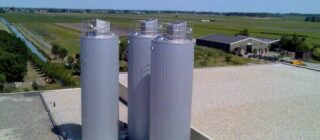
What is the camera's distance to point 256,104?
15.8 metres

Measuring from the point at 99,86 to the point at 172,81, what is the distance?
2806 millimetres

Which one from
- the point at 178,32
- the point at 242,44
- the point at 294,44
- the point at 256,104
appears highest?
the point at 178,32

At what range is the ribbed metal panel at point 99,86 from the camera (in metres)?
11.4

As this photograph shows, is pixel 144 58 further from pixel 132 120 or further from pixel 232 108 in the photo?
pixel 232 108

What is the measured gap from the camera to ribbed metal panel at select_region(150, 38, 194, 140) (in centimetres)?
1030

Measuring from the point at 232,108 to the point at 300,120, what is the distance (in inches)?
113

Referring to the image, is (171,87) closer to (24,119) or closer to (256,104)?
(256,104)

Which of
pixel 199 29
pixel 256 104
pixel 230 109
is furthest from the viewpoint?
pixel 199 29

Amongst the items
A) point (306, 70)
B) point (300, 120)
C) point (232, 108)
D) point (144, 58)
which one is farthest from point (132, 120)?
point (306, 70)

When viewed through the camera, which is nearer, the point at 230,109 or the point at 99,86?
the point at 99,86

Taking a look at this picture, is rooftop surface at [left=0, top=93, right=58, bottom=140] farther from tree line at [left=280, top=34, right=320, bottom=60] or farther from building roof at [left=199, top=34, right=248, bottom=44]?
tree line at [left=280, top=34, right=320, bottom=60]

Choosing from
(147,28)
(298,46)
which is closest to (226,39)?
(298,46)

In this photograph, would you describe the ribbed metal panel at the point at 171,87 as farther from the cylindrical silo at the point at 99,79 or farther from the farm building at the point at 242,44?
the farm building at the point at 242,44

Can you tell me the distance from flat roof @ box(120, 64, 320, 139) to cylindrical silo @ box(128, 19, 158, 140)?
6.71ft
